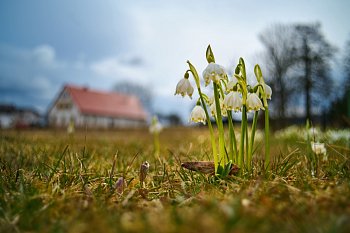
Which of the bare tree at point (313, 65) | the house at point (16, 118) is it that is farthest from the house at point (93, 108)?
the bare tree at point (313, 65)

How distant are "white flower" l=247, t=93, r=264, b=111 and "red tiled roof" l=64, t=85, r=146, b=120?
4967cm

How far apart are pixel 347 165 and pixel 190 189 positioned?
55.5 inches

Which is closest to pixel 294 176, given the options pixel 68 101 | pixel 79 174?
pixel 79 174

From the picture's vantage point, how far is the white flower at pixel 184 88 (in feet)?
7.36

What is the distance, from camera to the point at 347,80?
16812 mm

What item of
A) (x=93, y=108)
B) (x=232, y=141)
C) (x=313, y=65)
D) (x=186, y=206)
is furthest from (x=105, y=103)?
(x=186, y=206)

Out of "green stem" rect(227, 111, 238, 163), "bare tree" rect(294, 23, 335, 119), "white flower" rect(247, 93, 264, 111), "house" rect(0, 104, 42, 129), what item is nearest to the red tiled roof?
"house" rect(0, 104, 42, 129)

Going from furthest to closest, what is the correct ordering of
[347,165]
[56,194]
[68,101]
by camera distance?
[68,101], [347,165], [56,194]

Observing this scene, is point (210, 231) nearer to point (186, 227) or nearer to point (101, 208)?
point (186, 227)

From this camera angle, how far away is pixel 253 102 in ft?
6.99

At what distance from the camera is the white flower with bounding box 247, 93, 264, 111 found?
2111 millimetres

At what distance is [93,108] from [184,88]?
5053cm

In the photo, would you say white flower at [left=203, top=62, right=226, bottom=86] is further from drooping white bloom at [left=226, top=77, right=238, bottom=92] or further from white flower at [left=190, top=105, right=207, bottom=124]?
white flower at [left=190, top=105, right=207, bottom=124]

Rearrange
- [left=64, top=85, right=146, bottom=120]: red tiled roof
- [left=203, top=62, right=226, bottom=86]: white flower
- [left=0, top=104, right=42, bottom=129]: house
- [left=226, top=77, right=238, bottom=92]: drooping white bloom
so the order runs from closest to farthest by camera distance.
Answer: [left=203, top=62, right=226, bottom=86]: white flower → [left=226, top=77, right=238, bottom=92]: drooping white bloom → [left=0, top=104, right=42, bottom=129]: house → [left=64, top=85, right=146, bottom=120]: red tiled roof
